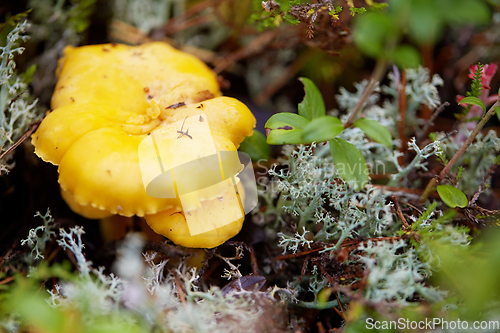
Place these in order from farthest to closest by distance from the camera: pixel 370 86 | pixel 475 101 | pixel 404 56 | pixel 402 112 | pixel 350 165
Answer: pixel 402 112 < pixel 475 101 < pixel 350 165 < pixel 370 86 < pixel 404 56

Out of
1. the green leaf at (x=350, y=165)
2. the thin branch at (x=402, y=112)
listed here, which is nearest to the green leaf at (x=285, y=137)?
the green leaf at (x=350, y=165)

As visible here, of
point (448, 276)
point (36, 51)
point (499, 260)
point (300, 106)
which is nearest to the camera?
point (499, 260)

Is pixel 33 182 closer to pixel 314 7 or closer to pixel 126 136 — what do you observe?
pixel 126 136

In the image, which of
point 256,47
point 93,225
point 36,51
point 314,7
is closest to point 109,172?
point 93,225

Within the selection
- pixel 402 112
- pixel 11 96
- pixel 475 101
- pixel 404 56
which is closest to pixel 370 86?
pixel 404 56

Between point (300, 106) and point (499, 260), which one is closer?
point (499, 260)

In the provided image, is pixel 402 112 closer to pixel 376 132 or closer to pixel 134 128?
pixel 376 132

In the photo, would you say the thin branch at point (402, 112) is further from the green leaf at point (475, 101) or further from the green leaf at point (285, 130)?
the green leaf at point (285, 130)
